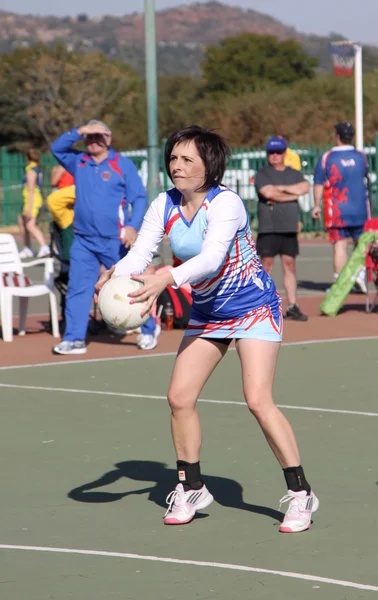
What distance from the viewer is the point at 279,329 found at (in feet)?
19.5

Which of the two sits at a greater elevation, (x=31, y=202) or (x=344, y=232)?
(x=344, y=232)

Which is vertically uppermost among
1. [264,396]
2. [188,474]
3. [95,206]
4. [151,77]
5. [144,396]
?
[151,77]

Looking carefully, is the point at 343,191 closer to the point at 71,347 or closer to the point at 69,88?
the point at 71,347

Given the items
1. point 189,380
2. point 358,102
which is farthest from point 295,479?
point 358,102

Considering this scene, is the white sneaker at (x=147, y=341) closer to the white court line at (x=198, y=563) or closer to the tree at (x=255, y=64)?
the white court line at (x=198, y=563)

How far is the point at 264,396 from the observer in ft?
19.1

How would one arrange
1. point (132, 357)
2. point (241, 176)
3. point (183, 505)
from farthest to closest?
point (241, 176)
point (132, 357)
point (183, 505)

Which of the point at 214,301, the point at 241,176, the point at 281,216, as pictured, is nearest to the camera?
the point at 214,301

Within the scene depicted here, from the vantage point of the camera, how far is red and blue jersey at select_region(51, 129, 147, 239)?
11617 mm

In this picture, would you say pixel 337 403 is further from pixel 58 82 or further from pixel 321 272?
pixel 58 82

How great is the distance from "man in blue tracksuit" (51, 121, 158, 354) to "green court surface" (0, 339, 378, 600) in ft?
4.10

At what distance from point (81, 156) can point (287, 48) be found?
8514cm

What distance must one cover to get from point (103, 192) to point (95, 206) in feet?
0.49

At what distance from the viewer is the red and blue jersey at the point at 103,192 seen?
1162 centimetres
